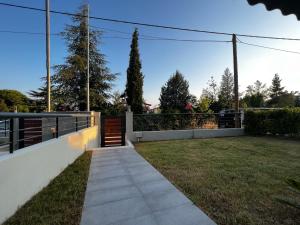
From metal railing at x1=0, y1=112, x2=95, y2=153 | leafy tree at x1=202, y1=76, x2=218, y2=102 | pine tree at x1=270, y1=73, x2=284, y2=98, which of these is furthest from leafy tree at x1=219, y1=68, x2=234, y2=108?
metal railing at x1=0, y1=112, x2=95, y2=153

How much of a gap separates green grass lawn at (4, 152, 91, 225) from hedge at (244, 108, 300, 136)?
10.6 metres

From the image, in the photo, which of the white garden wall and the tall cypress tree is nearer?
the white garden wall

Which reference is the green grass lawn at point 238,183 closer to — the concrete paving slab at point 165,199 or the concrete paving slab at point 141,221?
the concrete paving slab at point 165,199

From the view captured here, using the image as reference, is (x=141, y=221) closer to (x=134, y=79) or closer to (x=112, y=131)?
(x=112, y=131)

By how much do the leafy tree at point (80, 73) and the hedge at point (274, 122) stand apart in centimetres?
1459

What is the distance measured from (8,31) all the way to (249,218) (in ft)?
62.0

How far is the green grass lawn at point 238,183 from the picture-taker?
8.75 feet

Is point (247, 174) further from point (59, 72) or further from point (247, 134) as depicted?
point (59, 72)

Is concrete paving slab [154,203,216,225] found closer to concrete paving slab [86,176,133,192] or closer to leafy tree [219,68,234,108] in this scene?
concrete paving slab [86,176,133,192]

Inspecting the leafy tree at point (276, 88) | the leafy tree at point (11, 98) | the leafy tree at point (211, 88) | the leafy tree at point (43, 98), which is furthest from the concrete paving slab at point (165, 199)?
the leafy tree at point (276, 88)

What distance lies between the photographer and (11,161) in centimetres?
260

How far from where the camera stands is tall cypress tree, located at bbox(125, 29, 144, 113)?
1988 centimetres

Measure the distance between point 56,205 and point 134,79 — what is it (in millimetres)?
17764

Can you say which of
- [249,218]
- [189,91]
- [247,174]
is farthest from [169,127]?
[189,91]
